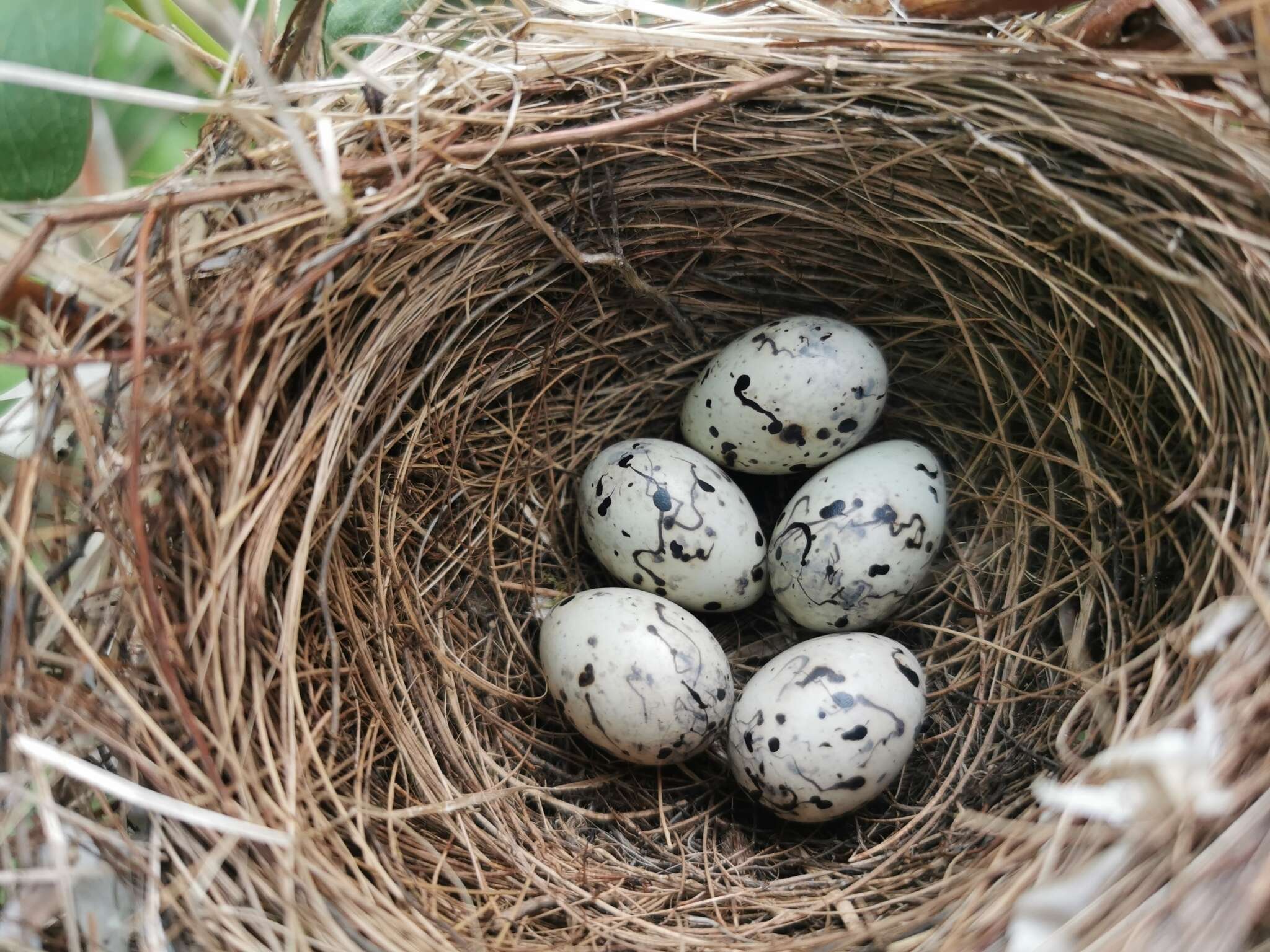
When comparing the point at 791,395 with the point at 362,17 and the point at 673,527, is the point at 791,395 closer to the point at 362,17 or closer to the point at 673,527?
the point at 673,527

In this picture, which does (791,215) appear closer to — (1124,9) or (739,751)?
(1124,9)

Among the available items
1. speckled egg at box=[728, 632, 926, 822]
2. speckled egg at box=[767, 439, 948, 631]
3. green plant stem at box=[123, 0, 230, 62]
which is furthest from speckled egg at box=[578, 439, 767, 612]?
green plant stem at box=[123, 0, 230, 62]

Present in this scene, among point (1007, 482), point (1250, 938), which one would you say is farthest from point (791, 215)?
point (1250, 938)

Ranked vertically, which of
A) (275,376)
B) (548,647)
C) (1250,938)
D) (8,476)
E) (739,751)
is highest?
(275,376)

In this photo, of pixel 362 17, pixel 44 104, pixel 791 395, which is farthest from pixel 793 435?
pixel 44 104

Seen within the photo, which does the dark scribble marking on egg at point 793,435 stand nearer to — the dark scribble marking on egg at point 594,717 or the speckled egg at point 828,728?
the speckled egg at point 828,728

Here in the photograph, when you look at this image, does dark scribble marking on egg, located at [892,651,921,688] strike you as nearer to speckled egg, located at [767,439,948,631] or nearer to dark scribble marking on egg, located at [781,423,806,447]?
speckled egg, located at [767,439,948,631]

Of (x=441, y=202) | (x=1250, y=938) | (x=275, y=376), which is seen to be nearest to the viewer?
(x=1250, y=938)
